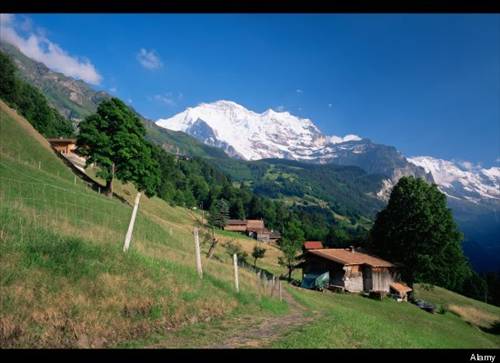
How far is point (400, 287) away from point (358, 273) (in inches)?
249

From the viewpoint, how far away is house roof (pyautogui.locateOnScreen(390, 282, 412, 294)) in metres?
49.8

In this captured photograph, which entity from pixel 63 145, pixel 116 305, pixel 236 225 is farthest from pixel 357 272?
pixel 236 225

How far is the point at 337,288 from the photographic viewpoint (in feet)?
159

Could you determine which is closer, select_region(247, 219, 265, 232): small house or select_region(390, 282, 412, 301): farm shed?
select_region(390, 282, 412, 301): farm shed

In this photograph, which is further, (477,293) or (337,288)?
(477,293)

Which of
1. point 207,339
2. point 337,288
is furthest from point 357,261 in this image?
point 207,339

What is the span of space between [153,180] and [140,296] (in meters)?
43.7

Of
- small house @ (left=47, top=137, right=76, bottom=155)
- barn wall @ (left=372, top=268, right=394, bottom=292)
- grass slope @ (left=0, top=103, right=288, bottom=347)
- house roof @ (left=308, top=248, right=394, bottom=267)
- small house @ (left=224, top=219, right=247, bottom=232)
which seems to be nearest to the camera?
grass slope @ (left=0, top=103, right=288, bottom=347)

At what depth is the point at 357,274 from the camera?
5025cm

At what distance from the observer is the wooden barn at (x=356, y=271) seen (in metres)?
49.2

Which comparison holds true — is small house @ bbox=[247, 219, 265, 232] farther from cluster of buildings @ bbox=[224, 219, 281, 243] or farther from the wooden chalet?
the wooden chalet

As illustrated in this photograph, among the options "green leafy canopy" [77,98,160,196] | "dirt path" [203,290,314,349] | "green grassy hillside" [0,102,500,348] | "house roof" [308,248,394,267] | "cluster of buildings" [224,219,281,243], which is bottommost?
"cluster of buildings" [224,219,281,243]

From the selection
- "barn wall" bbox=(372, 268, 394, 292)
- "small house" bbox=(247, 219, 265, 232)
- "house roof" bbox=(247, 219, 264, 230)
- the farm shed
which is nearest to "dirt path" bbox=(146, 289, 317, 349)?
"barn wall" bbox=(372, 268, 394, 292)
